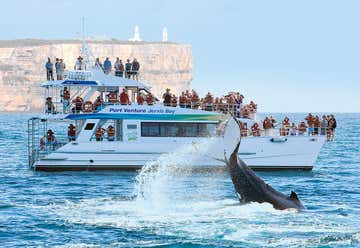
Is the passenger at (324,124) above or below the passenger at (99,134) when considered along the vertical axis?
above

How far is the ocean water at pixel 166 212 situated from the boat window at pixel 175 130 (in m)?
1.12

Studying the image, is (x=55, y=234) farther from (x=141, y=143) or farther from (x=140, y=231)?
(x=141, y=143)

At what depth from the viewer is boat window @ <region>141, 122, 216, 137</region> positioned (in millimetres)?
45531

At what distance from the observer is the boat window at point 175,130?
4553 centimetres

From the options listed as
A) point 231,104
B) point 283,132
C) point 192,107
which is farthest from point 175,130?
point 283,132

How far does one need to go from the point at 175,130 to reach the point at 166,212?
1556 cm

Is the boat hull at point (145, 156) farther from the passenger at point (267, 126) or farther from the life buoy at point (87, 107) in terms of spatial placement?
the life buoy at point (87, 107)

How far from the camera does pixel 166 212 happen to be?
3023cm

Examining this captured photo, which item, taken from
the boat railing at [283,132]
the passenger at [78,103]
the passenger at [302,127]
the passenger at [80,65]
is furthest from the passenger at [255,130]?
the passenger at [80,65]

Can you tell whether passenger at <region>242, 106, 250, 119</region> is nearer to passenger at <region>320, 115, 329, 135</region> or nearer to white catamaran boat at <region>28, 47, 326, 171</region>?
white catamaran boat at <region>28, 47, 326, 171</region>

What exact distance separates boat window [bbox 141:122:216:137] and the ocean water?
1119 mm

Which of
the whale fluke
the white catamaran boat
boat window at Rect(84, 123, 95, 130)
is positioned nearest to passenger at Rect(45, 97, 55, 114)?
the white catamaran boat

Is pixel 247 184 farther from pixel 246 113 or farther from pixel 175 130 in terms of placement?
pixel 246 113

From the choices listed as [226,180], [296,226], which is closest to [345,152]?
[226,180]
